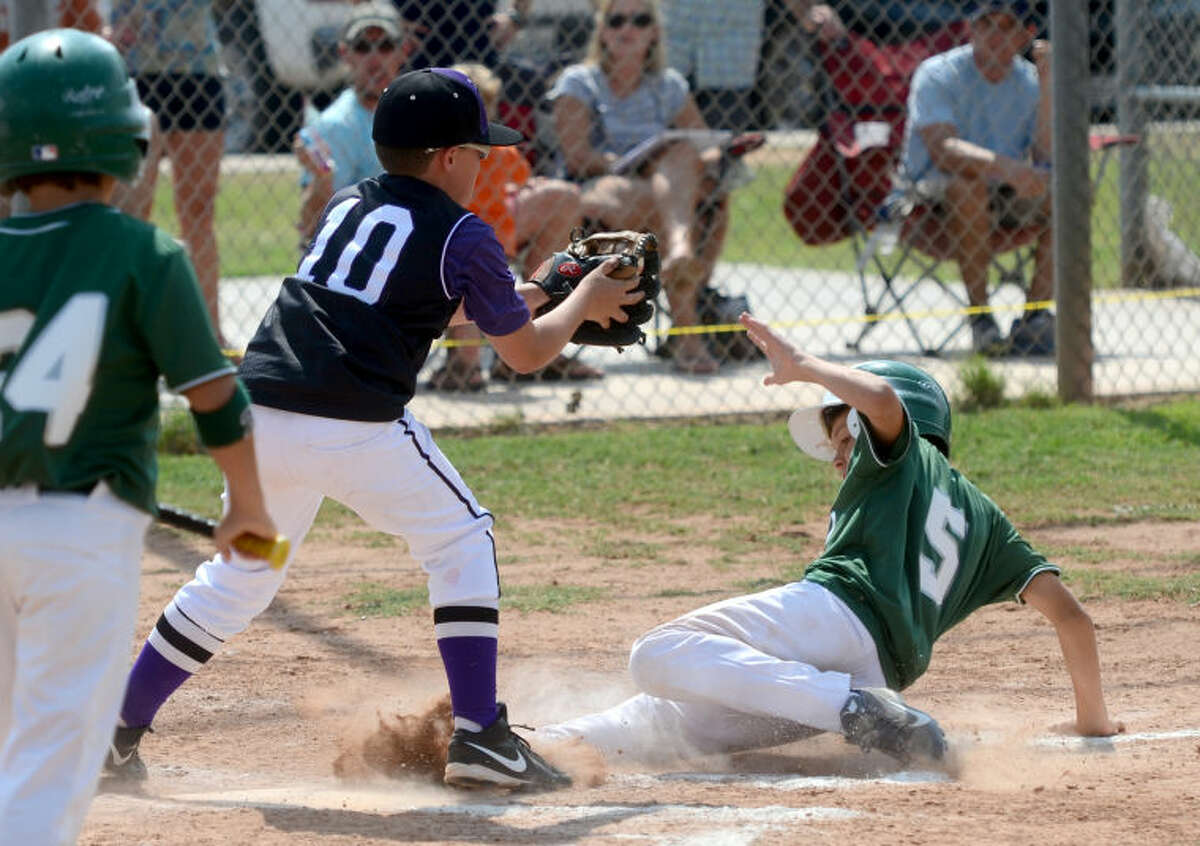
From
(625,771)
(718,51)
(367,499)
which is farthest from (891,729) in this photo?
(718,51)

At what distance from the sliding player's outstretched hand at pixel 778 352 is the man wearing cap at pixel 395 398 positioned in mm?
384

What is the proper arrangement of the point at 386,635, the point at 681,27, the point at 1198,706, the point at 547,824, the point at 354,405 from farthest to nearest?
the point at 681,27
the point at 386,635
the point at 1198,706
the point at 354,405
the point at 547,824

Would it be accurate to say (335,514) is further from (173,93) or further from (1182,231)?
(1182,231)

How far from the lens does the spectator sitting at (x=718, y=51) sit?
10695mm

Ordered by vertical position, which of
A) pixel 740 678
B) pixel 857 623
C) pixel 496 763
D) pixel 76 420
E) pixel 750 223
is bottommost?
pixel 750 223

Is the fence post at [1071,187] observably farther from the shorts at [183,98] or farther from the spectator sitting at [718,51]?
the shorts at [183,98]

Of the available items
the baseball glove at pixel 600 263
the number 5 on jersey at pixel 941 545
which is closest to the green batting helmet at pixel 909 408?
the number 5 on jersey at pixel 941 545

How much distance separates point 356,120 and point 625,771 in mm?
5284

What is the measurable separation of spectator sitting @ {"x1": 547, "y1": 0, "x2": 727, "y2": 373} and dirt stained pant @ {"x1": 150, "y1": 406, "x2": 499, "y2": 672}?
501 cm

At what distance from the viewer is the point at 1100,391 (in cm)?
905

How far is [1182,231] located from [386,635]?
8.19 meters

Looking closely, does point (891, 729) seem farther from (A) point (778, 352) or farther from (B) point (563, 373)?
(B) point (563, 373)

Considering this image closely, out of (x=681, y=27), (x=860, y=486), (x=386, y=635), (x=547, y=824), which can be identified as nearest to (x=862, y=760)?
(x=860, y=486)

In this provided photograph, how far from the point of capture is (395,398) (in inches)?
155
